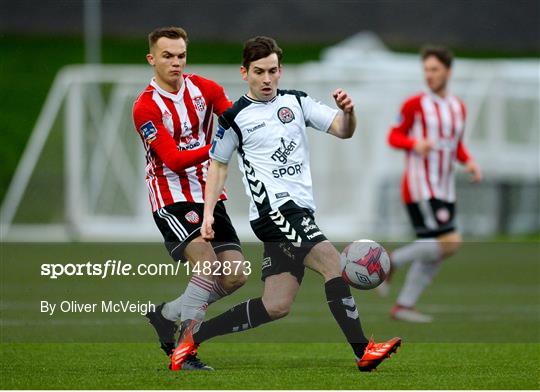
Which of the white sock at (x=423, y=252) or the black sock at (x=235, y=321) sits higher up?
the black sock at (x=235, y=321)

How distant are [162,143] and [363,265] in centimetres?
140

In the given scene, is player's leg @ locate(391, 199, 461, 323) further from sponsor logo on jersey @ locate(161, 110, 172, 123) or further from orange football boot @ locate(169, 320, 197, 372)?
sponsor logo on jersey @ locate(161, 110, 172, 123)

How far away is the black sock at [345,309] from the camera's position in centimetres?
734

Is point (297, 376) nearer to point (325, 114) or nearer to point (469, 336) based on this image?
point (325, 114)

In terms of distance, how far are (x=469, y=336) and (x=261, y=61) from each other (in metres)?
3.17

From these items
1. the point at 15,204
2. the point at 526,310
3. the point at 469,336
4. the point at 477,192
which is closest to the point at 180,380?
the point at 469,336

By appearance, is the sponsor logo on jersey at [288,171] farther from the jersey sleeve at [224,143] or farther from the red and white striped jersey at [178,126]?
the red and white striped jersey at [178,126]

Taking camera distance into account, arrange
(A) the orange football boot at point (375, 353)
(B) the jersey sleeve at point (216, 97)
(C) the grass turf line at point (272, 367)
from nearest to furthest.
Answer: (C) the grass turf line at point (272, 367) → (A) the orange football boot at point (375, 353) → (B) the jersey sleeve at point (216, 97)

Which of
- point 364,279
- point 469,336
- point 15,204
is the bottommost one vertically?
point 15,204

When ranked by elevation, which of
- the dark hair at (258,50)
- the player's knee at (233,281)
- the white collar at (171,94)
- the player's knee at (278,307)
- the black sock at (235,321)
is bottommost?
the black sock at (235,321)

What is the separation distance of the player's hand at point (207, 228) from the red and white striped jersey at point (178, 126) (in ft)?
1.58

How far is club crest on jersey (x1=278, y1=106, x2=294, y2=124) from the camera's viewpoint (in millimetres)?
7547

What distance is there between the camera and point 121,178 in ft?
67.5

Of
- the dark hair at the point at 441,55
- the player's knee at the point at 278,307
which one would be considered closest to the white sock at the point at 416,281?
the dark hair at the point at 441,55
